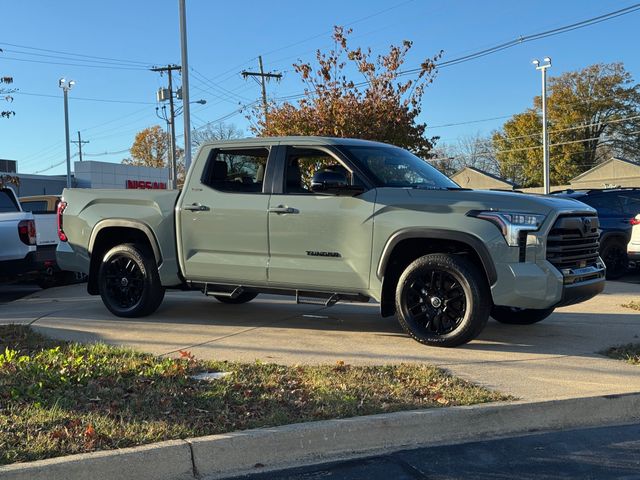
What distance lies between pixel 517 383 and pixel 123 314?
486 centimetres

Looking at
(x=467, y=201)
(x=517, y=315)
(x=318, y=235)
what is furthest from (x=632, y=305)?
(x=318, y=235)

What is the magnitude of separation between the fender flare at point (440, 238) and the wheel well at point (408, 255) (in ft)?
0.33

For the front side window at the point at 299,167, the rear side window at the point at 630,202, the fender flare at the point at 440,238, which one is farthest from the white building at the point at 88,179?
the fender flare at the point at 440,238

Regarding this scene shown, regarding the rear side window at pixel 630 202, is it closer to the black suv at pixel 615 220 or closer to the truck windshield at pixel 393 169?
the black suv at pixel 615 220

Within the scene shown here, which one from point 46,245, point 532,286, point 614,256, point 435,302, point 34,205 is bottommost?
point 614,256

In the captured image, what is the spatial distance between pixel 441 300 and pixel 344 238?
44.2 inches

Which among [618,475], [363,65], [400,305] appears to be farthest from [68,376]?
[363,65]

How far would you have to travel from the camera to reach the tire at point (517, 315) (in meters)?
7.37

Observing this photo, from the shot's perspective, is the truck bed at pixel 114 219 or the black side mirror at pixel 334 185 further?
the truck bed at pixel 114 219

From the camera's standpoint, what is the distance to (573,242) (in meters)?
6.10

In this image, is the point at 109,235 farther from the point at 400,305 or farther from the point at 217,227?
the point at 400,305

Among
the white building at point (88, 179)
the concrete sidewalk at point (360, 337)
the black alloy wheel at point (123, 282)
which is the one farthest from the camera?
the white building at point (88, 179)

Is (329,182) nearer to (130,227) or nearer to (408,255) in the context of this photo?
(408,255)

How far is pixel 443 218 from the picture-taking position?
5965 mm
